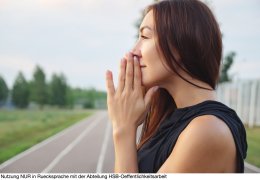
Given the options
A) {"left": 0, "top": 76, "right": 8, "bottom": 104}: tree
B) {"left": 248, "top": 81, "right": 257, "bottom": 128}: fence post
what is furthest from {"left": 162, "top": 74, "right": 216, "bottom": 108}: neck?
{"left": 248, "top": 81, "right": 257, "bottom": 128}: fence post

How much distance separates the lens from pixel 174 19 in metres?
0.86

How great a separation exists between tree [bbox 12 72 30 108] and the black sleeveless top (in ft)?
6.48

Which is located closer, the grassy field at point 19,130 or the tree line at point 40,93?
the tree line at point 40,93

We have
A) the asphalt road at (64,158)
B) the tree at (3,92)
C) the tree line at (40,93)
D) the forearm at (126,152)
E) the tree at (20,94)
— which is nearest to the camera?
the forearm at (126,152)

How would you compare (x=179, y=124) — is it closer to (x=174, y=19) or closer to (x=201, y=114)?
(x=201, y=114)

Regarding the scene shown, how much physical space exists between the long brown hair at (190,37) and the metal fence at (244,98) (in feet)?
8.77

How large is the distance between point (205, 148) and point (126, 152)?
0.22 meters

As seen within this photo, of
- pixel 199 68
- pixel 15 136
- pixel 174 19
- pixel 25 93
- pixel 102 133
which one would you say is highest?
pixel 174 19

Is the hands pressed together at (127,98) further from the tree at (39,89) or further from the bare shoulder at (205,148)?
the tree at (39,89)

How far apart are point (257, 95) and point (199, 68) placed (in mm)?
5621

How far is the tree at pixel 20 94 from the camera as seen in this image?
9.32ft

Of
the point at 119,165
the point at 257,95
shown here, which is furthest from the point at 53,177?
the point at 257,95

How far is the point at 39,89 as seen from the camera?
350cm

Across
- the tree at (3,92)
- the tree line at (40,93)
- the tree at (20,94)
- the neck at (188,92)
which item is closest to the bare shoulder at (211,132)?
the neck at (188,92)
